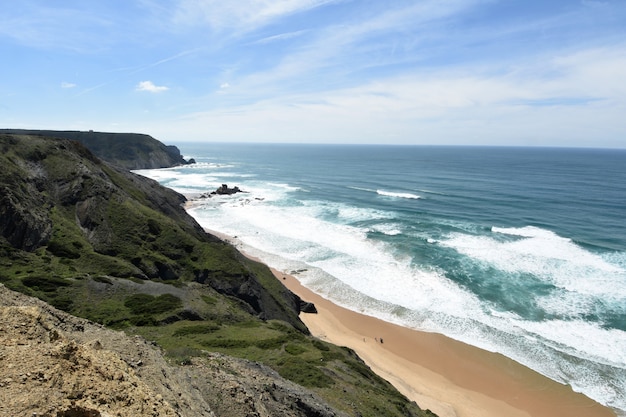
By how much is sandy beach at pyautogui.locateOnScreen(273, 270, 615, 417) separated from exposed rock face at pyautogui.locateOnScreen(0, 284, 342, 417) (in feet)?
54.6

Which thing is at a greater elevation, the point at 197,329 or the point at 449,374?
the point at 197,329

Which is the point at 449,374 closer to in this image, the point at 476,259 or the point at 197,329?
the point at 197,329

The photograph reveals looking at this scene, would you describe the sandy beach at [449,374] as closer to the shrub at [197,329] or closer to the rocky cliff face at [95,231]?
the rocky cliff face at [95,231]

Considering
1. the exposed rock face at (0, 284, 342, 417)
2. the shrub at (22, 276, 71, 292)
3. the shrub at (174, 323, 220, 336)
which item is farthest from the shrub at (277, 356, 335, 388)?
the shrub at (22, 276, 71, 292)

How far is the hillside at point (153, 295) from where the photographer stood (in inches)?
583

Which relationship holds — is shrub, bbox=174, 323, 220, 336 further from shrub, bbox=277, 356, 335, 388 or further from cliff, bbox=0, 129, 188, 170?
cliff, bbox=0, 129, 188, 170

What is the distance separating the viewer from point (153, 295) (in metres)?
29.6

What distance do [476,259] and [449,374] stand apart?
25.5 metres

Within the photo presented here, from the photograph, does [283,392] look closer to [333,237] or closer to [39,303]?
[39,303]

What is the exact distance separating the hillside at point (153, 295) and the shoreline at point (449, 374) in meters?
4.78

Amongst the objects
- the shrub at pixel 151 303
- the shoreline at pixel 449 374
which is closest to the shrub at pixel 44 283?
the shrub at pixel 151 303

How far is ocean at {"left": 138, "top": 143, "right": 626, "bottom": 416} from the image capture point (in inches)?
1378

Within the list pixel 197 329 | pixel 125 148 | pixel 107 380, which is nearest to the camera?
pixel 107 380

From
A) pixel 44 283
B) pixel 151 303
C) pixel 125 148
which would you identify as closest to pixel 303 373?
pixel 151 303
